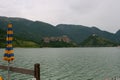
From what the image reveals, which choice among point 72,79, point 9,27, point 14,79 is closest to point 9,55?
point 9,27

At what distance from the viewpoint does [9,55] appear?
13711 mm

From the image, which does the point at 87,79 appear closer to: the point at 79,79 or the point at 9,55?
the point at 79,79

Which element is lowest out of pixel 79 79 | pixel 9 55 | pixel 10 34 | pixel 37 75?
pixel 79 79

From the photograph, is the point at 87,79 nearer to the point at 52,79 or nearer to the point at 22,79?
the point at 52,79

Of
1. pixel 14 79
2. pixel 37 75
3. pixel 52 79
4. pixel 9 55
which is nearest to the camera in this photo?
pixel 37 75

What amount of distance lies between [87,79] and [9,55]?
31758 mm

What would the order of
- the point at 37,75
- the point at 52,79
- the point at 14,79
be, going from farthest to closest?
the point at 52,79, the point at 14,79, the point at 37,75

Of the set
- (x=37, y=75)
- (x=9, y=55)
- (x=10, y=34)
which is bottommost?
(x=37, y=75)

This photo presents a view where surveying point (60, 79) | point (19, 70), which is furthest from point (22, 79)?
point (19, 70)

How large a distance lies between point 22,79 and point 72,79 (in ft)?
36.7

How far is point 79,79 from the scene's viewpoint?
43.1 metres

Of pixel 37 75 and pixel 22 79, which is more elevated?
pixel 37 75

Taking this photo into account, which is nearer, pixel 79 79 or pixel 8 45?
pixel 8 45

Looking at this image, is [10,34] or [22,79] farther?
[22,79]
